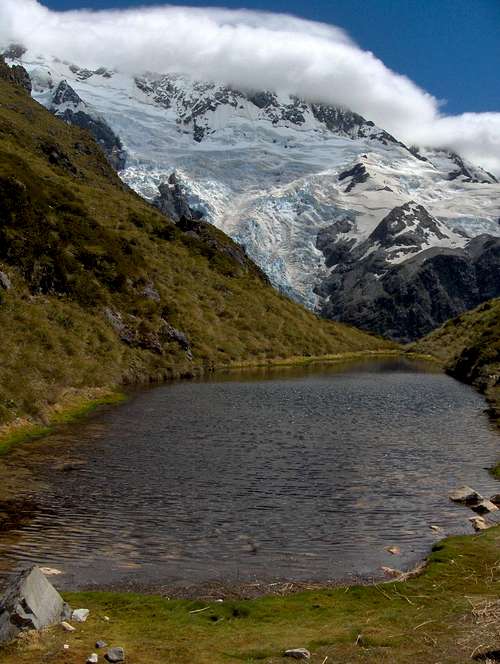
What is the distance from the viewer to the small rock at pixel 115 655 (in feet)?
43.0

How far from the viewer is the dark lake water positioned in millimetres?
20672

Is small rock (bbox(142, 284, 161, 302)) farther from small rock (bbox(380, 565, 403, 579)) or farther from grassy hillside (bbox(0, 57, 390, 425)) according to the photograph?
small rock (bbox(380, 565, 403, 579))

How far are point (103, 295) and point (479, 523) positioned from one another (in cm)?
6330

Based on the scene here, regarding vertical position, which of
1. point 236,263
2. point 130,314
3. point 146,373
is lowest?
point 146,373

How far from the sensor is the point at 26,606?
1391 cm

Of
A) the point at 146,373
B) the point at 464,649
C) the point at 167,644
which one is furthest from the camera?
the point at 146,373

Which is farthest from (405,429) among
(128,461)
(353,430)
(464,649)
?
(464,649)

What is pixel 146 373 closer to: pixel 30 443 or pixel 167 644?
pixel 30 443

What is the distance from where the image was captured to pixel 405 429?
4694 centimetres

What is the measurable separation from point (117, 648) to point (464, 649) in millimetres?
6778

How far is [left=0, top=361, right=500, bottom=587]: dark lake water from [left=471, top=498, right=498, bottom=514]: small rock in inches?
29.0

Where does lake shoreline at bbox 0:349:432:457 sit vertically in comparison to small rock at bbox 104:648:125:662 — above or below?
below

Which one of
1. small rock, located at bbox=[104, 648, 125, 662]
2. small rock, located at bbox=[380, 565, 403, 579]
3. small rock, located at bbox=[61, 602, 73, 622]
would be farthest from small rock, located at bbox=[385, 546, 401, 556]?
small rock, located at bbox=[104, 648, 125, 662]

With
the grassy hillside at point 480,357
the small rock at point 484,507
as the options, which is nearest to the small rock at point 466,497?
the small rock at point 484,507
